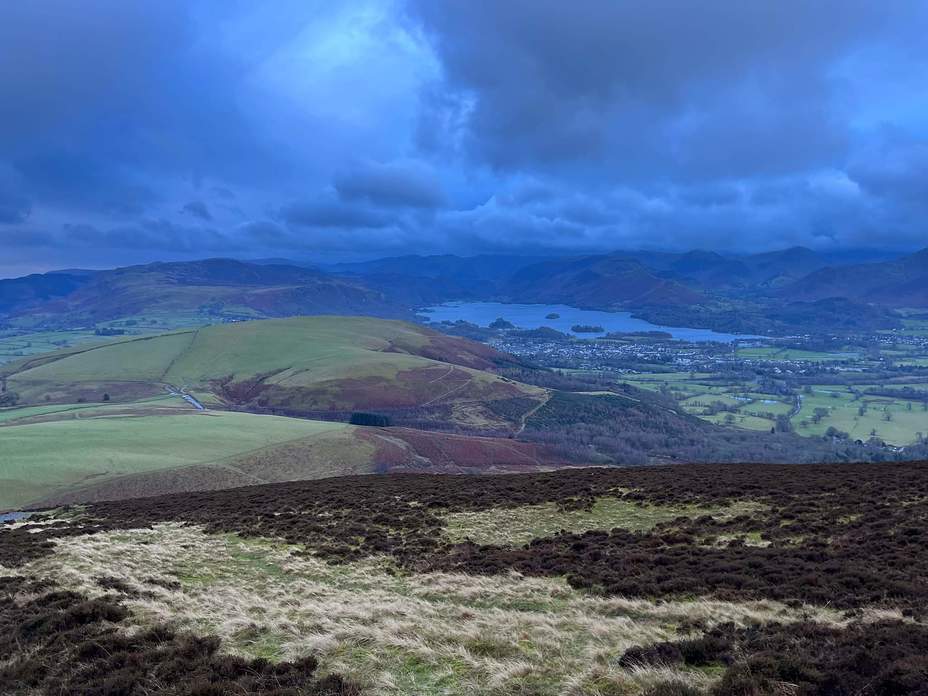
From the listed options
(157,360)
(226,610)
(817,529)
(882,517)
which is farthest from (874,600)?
(157,360)

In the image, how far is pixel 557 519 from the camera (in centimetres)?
2784

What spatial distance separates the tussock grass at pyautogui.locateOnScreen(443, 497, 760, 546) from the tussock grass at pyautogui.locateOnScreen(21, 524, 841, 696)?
5.95m

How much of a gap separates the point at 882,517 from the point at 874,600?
10873mm

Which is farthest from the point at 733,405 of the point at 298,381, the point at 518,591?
the point at 518,591

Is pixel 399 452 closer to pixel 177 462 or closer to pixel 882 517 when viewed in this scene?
pixel 177 462

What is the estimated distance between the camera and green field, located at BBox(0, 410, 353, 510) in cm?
6381

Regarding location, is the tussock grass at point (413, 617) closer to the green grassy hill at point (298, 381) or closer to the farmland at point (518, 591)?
the farmland at point (518, 591)

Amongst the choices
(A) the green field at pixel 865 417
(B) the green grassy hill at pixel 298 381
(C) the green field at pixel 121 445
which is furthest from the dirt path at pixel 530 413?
(A) the green field at pixel 865 417

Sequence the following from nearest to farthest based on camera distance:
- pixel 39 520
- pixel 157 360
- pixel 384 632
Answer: pixel 384 632, pixel 39 520, pixel 157 360

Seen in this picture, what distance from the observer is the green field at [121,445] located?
63812 millimetres

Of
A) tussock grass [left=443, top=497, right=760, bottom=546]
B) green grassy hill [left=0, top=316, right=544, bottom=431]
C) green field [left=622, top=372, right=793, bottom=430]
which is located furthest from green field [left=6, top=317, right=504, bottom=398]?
tussock grass [left=443, top=497, right=760, bottom=546]

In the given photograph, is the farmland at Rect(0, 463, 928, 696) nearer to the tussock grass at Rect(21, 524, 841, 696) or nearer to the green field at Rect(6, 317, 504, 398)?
the tussock grass at Rect(21, 524, 841, 696)

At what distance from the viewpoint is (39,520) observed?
35.6 meters

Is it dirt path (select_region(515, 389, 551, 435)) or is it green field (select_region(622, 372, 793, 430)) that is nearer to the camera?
dirt path (select_region(515, 389, 551, 435))
